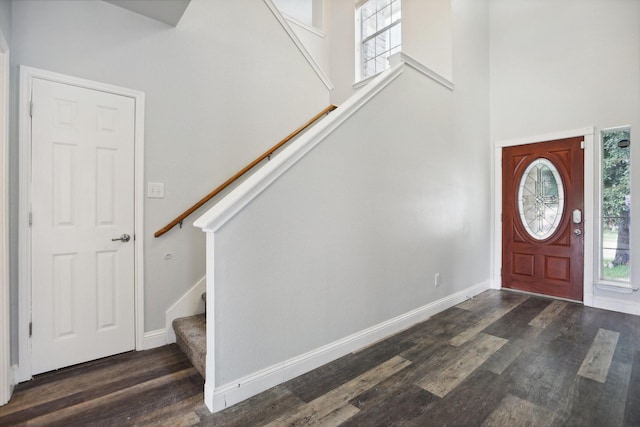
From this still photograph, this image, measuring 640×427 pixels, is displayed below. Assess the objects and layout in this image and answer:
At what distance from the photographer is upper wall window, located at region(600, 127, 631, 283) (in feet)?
10.2

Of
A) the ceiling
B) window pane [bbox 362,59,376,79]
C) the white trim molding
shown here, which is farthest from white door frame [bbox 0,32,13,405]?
window pane [bbox 362,59,376,79]

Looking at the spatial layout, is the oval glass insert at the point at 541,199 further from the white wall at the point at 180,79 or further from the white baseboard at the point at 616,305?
the white wall at the point at 180,79

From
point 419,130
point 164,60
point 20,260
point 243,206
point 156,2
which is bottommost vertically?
point 20,260

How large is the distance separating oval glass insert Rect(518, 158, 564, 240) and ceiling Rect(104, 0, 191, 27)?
164 inches

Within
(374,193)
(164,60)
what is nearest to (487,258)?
(374,193)

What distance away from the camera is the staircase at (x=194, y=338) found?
1.92m

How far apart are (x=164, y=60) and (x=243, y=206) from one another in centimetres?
167

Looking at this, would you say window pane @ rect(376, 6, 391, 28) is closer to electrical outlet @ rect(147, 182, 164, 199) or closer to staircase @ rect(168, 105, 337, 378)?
staircase @ rect(168, 105, 337, 378)

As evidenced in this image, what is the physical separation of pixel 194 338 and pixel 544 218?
410cm

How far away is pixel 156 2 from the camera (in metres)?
2.18

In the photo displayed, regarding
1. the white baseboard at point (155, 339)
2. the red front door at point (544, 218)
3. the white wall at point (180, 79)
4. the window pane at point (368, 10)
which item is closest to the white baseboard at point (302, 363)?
the white baseboard at point (155, 339)

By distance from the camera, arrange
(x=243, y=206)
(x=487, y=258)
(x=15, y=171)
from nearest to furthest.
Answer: (x=243, y=206)
(x=15, y=171)
(x=487, y=258)

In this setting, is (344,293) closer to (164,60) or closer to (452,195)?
(452,195)

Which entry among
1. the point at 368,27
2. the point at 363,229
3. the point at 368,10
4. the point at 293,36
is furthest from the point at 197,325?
the point at 368,10
